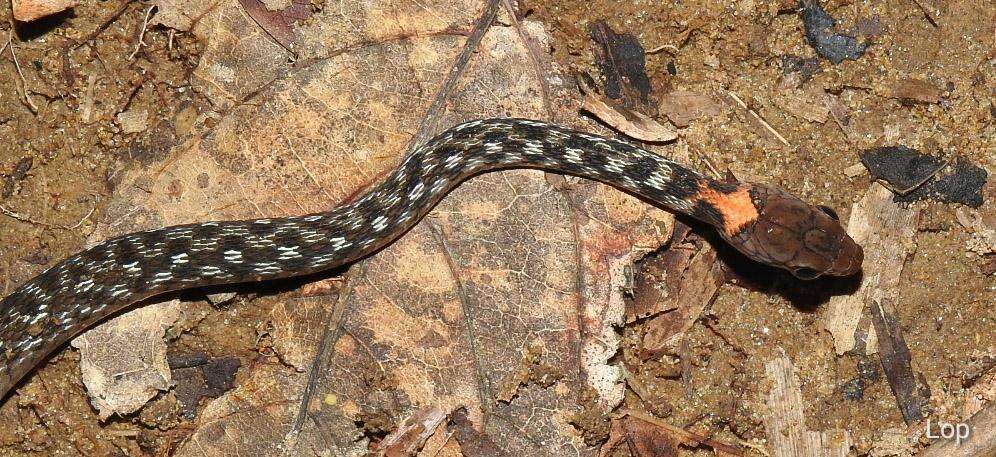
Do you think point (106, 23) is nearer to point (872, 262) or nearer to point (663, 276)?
point (663, 276)

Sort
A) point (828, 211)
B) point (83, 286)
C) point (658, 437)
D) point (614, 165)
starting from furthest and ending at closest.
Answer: point (658, 437)
point (828, 211)
point (614, 165)
point (83, 286)

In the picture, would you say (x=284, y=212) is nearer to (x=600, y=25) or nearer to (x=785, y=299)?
(x=600, y=25)

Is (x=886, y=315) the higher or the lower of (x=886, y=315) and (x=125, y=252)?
the lower

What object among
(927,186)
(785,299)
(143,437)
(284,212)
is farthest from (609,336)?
(143,437)

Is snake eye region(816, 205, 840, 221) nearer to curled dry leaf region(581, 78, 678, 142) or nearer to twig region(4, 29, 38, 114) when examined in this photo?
curled dry leaf region(581, 78, 678, 142)

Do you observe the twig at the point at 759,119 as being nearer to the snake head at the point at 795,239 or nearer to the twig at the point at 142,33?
the snake head at the point at 795,239

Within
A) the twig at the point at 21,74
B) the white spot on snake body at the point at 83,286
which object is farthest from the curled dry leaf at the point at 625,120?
the twig at the point at 21,74

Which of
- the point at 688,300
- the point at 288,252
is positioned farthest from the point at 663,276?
the point at 288,252
